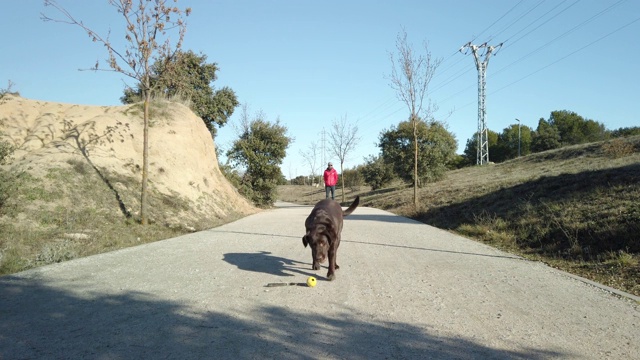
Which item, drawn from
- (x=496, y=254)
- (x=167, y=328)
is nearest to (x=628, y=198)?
(x=496, y=254)

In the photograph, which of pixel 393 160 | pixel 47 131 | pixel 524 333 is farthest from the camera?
pixel 393 160

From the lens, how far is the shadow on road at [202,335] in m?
3.43

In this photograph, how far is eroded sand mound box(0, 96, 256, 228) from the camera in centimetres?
1356

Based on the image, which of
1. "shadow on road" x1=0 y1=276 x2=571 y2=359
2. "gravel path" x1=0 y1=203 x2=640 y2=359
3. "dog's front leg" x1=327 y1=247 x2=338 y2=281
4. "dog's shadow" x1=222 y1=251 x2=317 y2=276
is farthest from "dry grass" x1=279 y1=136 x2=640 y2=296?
"dog's shadow" x1=222 y1=251 x2=317 y2=276

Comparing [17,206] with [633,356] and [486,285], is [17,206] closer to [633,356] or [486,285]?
[486,285]

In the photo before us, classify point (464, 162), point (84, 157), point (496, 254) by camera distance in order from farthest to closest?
point (464, 162) < point (84, 157) < point (496, 254)

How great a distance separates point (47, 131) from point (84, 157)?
9.50ft

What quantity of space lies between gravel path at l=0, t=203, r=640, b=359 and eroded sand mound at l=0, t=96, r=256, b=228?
6.81m

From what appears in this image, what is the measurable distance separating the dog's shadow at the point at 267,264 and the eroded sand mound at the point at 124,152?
638cm

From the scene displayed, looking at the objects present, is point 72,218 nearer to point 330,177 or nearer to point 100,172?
point 100,172

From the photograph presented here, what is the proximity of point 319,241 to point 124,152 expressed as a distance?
13.3 meters

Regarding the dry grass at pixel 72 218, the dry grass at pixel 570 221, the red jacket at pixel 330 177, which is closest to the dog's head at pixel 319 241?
the dry grass at pixel 570 221

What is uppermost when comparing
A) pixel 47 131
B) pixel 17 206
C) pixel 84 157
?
pixel 47 131

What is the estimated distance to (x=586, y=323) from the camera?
420cm
